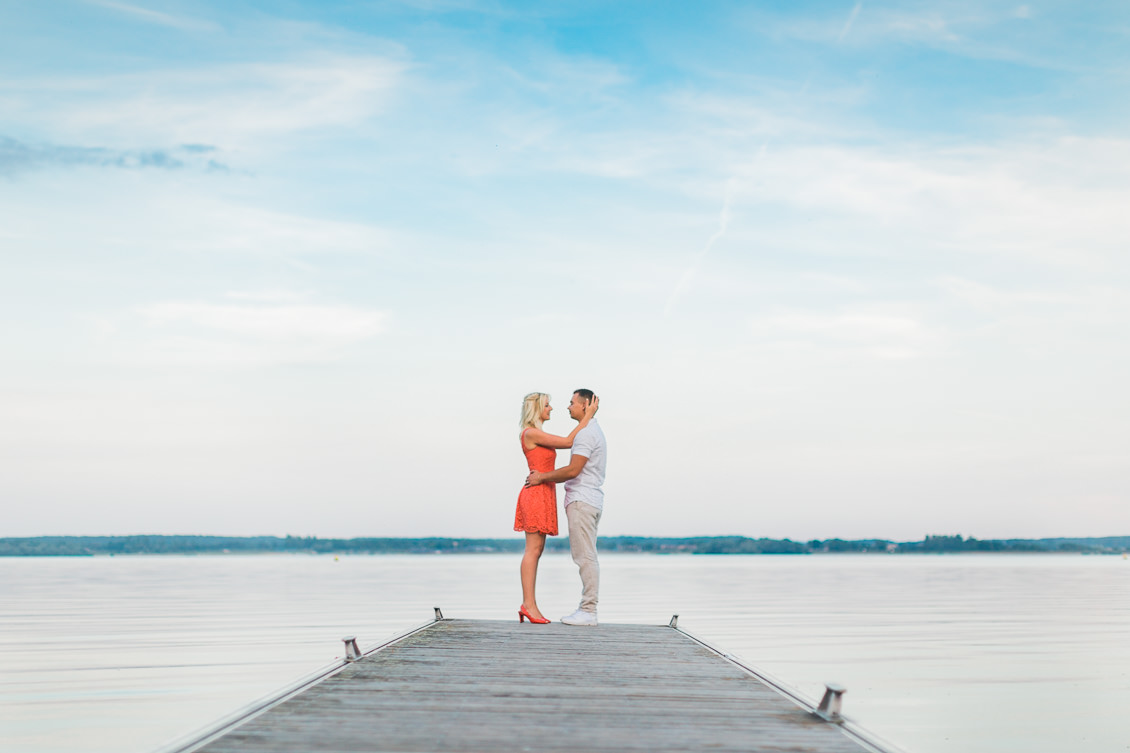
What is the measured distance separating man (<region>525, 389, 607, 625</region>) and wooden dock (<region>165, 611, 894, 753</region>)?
1.60m

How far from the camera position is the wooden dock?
434 cm

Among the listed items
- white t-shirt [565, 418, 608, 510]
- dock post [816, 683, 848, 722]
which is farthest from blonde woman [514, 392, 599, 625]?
dock post [816, 683, 848, 722]

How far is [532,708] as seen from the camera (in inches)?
203

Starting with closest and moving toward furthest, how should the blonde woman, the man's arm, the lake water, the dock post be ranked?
the dock post
the man's arm
the blonde woman
the lake water

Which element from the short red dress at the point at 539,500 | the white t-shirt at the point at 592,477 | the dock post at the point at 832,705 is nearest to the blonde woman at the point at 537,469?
the short red dress at the point at 539,500

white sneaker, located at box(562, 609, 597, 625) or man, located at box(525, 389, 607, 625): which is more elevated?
man, located at box(525, 389, 607, 625)

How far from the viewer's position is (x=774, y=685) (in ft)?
20.1

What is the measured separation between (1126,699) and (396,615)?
18991 mm

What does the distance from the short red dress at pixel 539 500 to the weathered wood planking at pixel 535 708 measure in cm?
186

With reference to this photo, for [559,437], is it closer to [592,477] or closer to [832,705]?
[592,477]

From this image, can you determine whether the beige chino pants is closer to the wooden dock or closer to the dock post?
the wooden dock

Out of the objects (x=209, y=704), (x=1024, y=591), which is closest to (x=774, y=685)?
(x=209, y=704)

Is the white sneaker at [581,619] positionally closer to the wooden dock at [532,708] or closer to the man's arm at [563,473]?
the man's arm at [563,473]

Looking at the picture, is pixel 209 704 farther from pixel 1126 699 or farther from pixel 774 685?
pixel 1126 699
